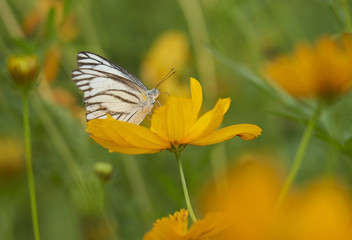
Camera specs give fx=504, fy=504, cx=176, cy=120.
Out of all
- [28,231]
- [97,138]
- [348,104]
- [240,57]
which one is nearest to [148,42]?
[240,57]

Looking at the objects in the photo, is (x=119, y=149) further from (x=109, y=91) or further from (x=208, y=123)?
(x=109, y=91)

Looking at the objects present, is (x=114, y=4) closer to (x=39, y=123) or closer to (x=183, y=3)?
(x=183, y=3)

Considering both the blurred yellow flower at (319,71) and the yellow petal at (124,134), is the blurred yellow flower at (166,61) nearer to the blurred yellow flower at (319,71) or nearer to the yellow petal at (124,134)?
the blurred yellow flower at (319,71)

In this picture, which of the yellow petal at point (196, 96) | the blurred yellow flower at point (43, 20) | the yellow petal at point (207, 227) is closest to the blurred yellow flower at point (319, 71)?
the yellow petal at point (196, 96)

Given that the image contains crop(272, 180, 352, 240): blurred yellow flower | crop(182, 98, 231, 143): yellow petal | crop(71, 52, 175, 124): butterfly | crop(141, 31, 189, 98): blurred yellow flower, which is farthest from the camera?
crop(141, 31, 189, 98): blurred yellow flower

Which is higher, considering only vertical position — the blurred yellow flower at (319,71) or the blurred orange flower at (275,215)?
the blurred yellow flower at (319,71)

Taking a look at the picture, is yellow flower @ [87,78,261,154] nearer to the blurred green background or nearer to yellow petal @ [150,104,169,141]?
yellow petal @ [150,104,169,141]

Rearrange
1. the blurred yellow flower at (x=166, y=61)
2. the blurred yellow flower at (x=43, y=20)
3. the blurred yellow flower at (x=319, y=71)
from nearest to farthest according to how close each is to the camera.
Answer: the blurred yellow flower at (x=319, y=71) → the blurred yellow flower at (x=43, y=20) → the blurred yellow flower at (x=166, y=61)

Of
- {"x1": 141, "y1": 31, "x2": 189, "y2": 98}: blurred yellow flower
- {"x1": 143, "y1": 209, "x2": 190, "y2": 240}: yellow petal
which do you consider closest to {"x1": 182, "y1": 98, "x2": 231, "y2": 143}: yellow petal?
{"x1": 143, "y1": 209, "x2": 190, "y2": 240}: yellow petal
